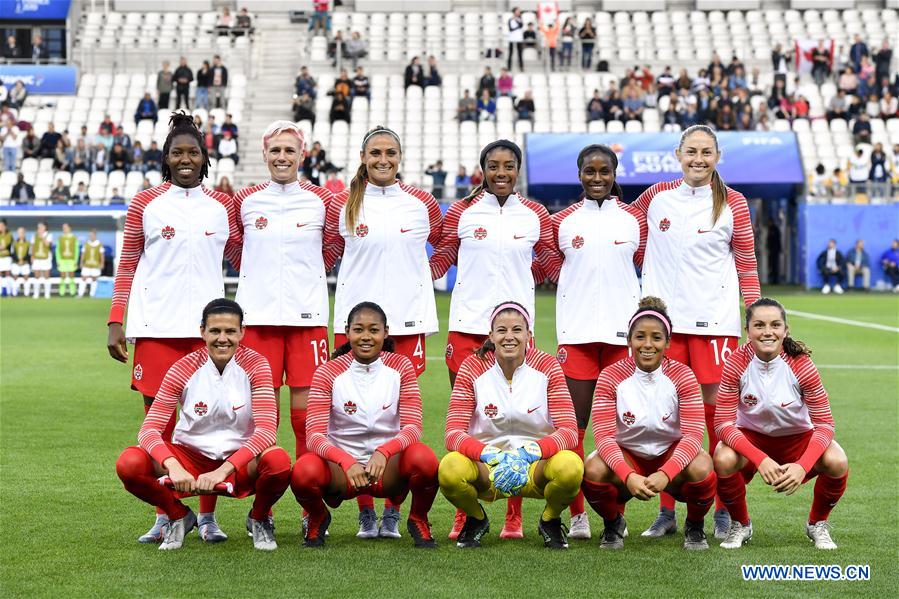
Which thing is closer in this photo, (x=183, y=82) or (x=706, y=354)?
(x=706, y=354)

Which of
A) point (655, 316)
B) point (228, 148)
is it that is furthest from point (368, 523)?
point (228, 148)

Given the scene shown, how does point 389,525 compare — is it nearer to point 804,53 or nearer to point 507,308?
point 507,308

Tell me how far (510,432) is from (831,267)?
23.6m

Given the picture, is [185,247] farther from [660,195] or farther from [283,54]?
[283,54]

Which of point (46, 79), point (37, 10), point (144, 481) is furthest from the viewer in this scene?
point (37, 10)

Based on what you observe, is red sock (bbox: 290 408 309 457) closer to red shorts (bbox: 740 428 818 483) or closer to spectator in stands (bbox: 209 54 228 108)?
red shorts (bbox: 740 428 818 483)

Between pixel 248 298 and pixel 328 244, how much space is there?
1.68 feet

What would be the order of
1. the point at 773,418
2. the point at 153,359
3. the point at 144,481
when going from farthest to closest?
the point at 153,359 → the point at 773,418 → the point at 144,481

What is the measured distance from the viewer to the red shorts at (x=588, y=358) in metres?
6.60

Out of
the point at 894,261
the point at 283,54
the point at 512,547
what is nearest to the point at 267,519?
the point at 512,547

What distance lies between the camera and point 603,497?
595cm

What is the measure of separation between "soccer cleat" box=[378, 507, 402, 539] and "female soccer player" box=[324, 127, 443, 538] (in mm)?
711

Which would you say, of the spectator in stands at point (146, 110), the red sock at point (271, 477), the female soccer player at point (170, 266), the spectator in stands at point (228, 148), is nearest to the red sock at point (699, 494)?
the red sock at point (271, 477)

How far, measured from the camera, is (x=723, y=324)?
6508mm
